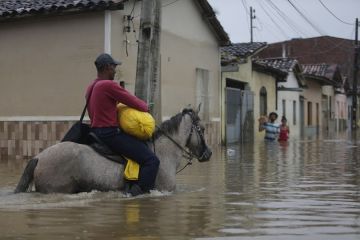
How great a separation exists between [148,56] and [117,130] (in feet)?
16.3

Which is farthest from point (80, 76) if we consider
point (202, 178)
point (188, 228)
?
point (188, 228)

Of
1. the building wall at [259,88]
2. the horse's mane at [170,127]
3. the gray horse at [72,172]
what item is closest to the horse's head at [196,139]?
the horse's mane at [170,127]

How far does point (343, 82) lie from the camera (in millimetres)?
56969

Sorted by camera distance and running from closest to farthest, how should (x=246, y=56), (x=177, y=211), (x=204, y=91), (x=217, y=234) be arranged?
(x=217, y=234) < (x=177, y=211) < (x=204, y=91) < (x=246, y=56)

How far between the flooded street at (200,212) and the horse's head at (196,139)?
19.3 inches

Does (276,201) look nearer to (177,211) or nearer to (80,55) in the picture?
(177,211)

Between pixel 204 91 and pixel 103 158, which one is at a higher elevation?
pixel 204 91

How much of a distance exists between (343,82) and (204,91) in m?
38.3

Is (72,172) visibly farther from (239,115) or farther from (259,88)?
(259,88)

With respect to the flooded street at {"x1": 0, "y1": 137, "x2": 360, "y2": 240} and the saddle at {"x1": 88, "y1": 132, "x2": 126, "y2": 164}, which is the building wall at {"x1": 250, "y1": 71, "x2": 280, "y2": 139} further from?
the saddle at {"x1": 88, "y1": 132, "x2": 126, "y2": 164}

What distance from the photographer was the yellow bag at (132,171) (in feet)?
23.9

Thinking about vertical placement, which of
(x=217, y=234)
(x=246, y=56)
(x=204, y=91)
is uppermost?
(x=246, y=56)

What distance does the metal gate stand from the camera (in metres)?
24.2

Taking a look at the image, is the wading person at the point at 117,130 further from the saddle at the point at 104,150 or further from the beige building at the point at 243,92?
the beige building at the point at 243,92
